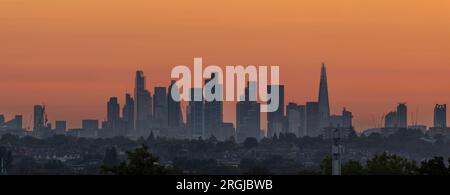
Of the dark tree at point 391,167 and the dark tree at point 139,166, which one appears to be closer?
the dark tree at point 139,166

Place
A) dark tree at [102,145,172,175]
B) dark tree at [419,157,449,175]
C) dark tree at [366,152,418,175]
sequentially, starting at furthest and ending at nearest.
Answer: dark tree at [366,152,418,175], dark tree at [102,145,172,175], dark tree at [419,157,449,175]

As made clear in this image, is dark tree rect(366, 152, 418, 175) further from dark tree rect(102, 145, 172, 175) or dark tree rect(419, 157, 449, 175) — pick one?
dark tree rect(102, 145, 172, 175)

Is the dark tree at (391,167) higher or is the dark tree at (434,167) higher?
the dark tree at (391,167)

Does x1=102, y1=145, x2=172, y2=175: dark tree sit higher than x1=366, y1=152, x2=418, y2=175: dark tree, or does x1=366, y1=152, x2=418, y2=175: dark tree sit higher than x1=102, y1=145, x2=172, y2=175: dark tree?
x1=366, y1=152, x2=418, y2=175: dark tree

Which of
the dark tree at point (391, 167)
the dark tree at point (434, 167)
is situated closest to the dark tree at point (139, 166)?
the dark tree at point (434, 167)

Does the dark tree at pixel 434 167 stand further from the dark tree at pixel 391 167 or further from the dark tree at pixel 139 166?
the dark tree at pixel 139 166

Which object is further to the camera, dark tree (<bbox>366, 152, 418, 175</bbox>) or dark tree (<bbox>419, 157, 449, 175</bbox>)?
dark tree (<bbox>366, 152, 418, 175</bbox>)

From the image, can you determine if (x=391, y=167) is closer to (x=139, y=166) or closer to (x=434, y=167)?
(x=434, y=167)

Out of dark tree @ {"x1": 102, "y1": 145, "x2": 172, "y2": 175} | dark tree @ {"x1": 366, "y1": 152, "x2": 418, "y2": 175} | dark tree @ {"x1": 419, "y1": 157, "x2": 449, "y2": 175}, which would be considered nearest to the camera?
dark tree @ {"x1": 419, "y1": 157, "x2": 449, "y2": 175}

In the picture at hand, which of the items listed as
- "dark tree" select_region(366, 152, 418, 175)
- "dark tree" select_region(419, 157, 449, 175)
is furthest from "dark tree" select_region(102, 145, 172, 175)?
"dark tree" select_region(366, 152, 418, 175)
